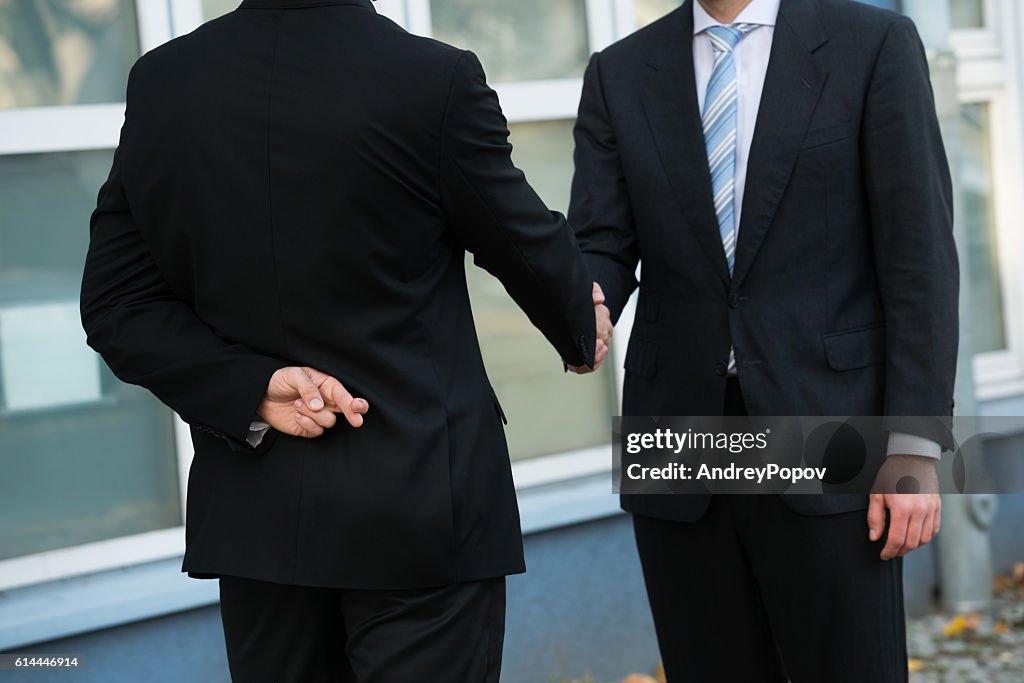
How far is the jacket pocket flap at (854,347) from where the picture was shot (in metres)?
2.23

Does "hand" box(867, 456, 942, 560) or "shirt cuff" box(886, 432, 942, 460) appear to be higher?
"shirt cuff" box(886, 432, 942, 460)

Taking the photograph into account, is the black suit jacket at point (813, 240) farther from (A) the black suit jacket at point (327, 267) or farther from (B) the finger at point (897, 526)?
(A) the black suit jacket at point (327, 267)

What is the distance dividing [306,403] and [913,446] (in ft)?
3.66

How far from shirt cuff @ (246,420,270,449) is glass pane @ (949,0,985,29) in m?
4.33

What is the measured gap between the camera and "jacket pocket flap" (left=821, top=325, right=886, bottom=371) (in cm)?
223

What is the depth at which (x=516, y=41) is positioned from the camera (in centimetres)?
404

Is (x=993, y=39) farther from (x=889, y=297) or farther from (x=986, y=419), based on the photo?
(x=889, y=297)

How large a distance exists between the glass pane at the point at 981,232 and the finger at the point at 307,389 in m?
4.18

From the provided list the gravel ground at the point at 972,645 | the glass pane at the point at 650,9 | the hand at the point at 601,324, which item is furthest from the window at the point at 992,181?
the hand at the point at 601,324

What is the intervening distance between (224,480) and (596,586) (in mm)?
2418

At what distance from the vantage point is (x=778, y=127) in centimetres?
223

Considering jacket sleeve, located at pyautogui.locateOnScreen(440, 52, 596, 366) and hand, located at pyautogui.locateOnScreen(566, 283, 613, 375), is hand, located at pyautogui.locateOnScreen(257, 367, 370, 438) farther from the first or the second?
hand, located at pyautogui.locateOnScreen(566, 283, 613, 375)

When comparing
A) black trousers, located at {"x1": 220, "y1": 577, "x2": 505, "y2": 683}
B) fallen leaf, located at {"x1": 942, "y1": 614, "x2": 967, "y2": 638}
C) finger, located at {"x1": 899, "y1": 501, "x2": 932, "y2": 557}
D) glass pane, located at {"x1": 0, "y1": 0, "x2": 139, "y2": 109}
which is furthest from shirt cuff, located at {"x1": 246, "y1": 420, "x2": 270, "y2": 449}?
fallen leaf, located at {"x1": 942, "y1": 614, "x2": 967, "y2": 638}

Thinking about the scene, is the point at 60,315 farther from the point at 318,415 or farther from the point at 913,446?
the point at 913,446
